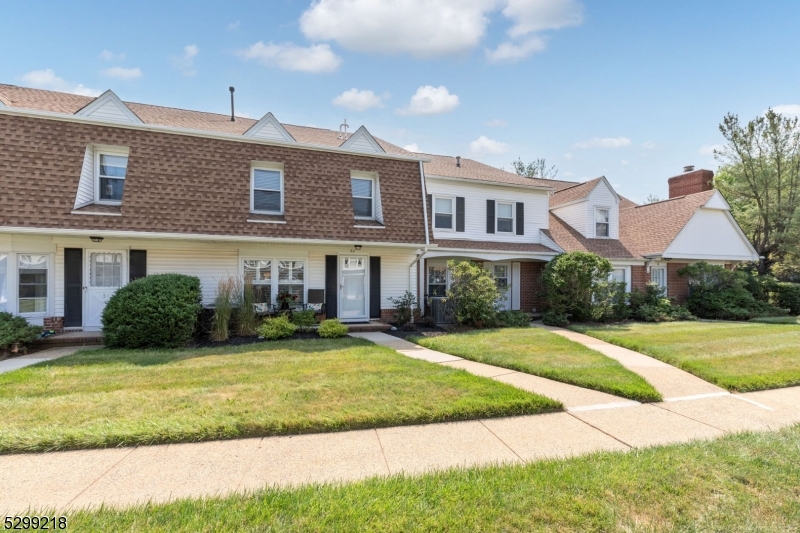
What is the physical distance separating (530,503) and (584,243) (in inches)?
591

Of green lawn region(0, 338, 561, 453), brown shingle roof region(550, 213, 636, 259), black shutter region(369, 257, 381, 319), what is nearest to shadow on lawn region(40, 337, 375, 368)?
green lawn region(0, 338, 561, 453)

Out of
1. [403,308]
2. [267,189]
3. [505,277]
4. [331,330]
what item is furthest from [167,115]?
[505,277]

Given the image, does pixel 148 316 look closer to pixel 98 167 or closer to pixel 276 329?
pixel 276 329

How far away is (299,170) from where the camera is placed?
10844 mm

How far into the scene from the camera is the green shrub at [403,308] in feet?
38.4

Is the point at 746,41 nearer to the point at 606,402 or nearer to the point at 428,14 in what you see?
the point at 428,14

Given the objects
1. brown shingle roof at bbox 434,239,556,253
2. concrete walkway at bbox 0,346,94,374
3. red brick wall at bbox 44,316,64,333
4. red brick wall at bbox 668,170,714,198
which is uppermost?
red brick wall at bbox 668,170,714,198

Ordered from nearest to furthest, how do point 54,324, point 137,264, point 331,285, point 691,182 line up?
point 54,324
point 137,264
point 331,285
point 691,182

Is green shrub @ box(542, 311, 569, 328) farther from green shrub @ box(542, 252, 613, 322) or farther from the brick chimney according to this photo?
the brick chimney

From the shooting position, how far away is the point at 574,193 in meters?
17.1

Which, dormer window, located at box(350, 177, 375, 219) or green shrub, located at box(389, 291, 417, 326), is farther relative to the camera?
dormer window, located at box(350, 177, 375, 219)

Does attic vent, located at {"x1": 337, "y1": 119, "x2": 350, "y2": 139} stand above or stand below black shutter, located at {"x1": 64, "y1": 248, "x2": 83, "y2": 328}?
above

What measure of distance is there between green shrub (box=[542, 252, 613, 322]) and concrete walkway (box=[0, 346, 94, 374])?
13451mm

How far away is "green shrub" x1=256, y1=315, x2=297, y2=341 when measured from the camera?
29.6 ft
